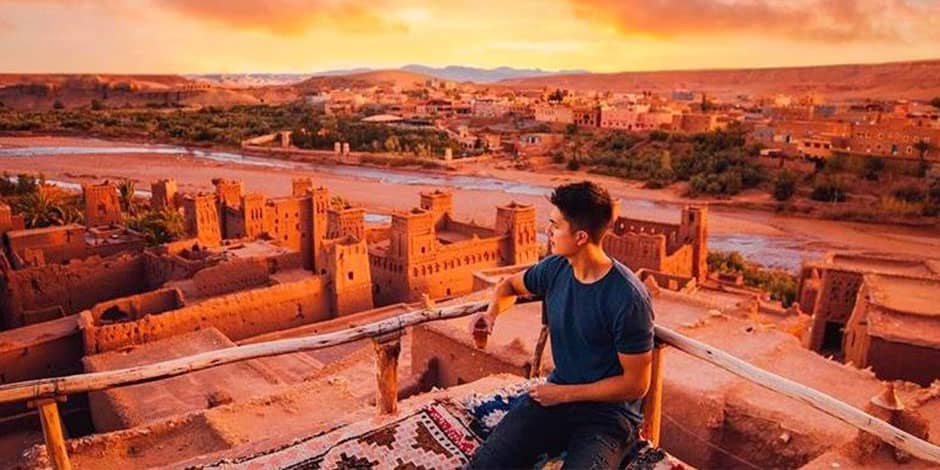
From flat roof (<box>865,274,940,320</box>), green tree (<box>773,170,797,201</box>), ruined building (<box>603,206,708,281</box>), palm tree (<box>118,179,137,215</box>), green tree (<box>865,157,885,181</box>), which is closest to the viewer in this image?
flat roof (<box>865,274,940,320</box>)

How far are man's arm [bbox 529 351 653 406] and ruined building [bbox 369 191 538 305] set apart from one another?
14619mm

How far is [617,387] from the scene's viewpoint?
9.56 feet

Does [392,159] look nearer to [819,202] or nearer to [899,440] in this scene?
[819,202]

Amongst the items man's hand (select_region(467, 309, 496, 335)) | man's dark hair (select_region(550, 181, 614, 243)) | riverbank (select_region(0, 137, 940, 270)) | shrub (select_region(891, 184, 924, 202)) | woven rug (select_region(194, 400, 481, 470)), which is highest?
man's dark hair (select_region(550, 181, 614, 243))

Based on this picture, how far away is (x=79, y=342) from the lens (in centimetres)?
1270

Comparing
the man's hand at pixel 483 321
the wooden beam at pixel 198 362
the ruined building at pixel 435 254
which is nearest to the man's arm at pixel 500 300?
the man's hand at pixel 483 321

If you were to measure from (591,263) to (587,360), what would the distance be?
0.38 m

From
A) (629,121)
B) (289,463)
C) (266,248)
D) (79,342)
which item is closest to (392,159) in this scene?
(629,121)

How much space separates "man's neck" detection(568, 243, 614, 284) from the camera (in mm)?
2988

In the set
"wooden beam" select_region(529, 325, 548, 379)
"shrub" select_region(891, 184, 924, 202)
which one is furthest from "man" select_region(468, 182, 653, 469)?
"shrub" select_region(891, 184, 924, 202)

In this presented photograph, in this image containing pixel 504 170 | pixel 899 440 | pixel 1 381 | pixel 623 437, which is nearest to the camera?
pixel 899 440

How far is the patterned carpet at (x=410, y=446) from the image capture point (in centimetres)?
326

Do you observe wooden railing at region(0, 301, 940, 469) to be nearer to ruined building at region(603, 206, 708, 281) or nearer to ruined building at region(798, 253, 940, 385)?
ruined building at region(798, 253, 940, 385)

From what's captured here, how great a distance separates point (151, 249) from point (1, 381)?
5.97 metres
